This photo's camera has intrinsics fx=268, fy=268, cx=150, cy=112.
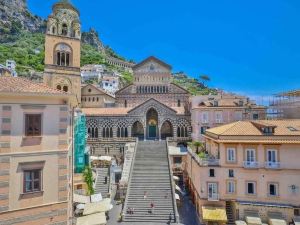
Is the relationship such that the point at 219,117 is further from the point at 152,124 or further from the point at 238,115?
the point at 152,124

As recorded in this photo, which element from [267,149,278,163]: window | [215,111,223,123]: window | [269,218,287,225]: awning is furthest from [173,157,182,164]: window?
[269,218,287,225]: awning

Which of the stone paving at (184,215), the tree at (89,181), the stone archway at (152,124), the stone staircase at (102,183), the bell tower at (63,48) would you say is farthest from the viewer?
the stone archway at (152,124)

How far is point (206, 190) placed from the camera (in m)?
27.0

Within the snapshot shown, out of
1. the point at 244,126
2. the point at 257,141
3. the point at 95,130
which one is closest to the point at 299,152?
the point at 257,141

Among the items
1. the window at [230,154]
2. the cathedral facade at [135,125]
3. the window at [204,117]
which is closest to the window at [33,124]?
the window at [230,154]

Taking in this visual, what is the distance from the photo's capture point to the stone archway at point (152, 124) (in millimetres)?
48656

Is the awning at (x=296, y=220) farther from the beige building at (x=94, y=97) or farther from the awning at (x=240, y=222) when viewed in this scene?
the beige building at (x=94, y=97)

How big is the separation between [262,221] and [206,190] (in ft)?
18.7

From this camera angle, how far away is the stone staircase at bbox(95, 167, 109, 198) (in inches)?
1289

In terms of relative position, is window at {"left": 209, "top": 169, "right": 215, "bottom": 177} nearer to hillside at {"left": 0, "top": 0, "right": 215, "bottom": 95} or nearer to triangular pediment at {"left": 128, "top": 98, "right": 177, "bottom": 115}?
triangular pediment at {"left": 128, "top": 98, "right": 177, "bottom": 115}

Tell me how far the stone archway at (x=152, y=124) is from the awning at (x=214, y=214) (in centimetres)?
2391

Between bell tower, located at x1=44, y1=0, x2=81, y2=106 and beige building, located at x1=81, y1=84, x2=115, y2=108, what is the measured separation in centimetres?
1337

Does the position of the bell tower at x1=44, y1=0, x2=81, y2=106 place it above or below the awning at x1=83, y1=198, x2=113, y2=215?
above

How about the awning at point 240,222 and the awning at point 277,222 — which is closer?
the awning at point 277,222
